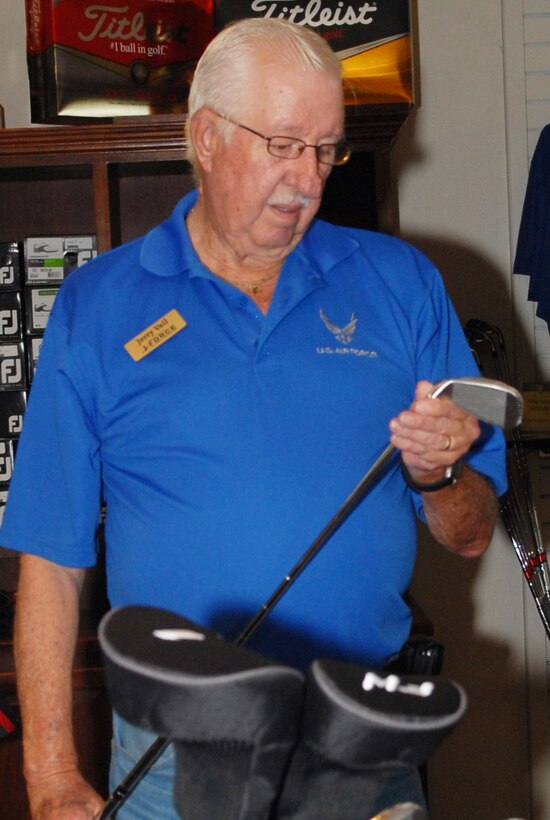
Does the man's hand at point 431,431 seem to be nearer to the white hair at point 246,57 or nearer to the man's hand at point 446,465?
the man's hand at point 446,465

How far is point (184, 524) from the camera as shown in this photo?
54.4 inches

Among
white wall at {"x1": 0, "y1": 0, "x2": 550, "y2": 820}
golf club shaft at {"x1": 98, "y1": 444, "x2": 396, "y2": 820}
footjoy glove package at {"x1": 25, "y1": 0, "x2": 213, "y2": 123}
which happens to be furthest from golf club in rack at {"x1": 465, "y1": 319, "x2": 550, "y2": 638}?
golf club shaft at {"x1": 98, "y1": 444, "x2": 396, "y2": 820}

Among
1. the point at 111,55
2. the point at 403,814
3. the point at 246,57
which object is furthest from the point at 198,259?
the point at 111,55

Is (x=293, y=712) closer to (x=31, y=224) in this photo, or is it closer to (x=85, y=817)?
(x=85, y=817)

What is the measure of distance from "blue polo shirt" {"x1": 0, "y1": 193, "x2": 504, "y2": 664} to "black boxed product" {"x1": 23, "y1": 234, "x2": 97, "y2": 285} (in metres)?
1.25

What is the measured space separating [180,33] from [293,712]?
2.18m

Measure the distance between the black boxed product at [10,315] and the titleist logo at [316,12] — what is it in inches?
36.1

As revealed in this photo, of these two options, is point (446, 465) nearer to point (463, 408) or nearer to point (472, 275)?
point (463, 408)

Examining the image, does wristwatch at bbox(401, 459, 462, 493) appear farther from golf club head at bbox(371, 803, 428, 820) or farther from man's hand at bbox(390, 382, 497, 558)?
golf club head at bbox(371, 803, 428, 820)

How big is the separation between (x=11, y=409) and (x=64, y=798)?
1580mm

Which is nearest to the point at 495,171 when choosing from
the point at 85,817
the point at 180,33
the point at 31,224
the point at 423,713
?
the point at 180,33

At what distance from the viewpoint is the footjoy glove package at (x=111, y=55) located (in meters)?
2.54

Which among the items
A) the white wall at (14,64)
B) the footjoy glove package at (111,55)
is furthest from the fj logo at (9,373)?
the white wall at (14,64)

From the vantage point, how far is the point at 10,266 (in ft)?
9.06
